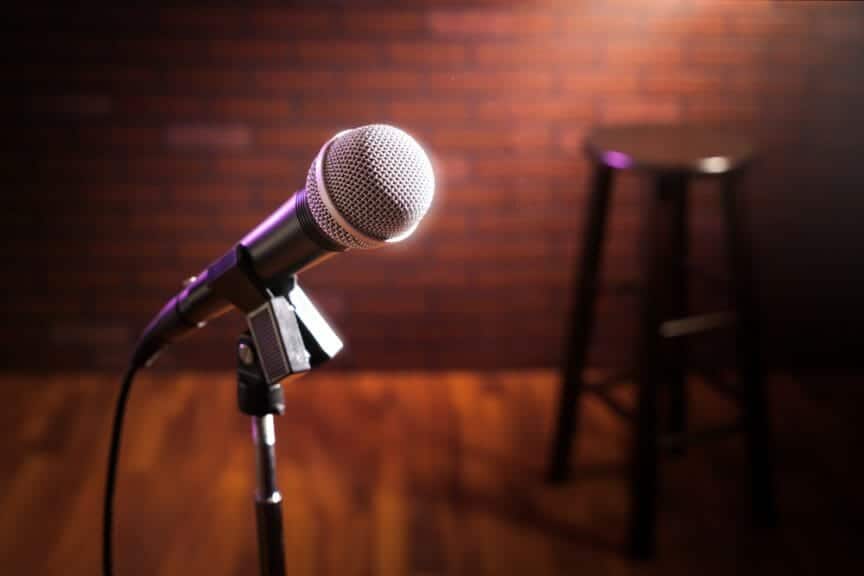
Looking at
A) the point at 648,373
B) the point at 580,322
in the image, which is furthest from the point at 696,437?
the point at 580,322

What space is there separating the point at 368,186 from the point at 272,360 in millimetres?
205

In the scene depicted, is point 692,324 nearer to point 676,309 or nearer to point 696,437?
point 696,437

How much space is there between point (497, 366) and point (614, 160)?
3.18 feet

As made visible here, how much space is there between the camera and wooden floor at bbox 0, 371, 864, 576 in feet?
6.71

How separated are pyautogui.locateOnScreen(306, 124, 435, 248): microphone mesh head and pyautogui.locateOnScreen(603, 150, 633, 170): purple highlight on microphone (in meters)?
1.03

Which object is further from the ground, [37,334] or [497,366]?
[37,334]

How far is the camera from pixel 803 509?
7.25 feet

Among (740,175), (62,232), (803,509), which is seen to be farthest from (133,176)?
(803,509)

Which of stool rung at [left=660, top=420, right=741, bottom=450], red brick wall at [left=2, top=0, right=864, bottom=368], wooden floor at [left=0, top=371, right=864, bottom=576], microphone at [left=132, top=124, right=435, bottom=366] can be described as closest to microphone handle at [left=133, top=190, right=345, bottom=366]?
microphone at [left=132, top=124, right=435, bottom=366]

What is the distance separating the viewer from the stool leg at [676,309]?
2.03 meters

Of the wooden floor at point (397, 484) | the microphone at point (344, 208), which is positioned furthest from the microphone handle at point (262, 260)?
the wooden floor at point (397, 484)

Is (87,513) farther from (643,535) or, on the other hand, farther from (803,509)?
(803,509)

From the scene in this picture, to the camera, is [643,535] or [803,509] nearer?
[643,535]

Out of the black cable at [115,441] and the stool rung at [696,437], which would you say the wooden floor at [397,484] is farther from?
Answer: the black cable at [115,441]
